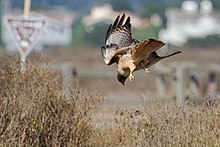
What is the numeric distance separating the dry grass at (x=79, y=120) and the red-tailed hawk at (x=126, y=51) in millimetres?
459

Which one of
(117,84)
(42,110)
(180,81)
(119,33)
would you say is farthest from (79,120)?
(117,84)

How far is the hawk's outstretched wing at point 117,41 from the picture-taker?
10.4 meters

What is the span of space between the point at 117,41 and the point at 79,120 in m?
1.18

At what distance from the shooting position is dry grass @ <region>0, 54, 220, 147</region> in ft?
30.1

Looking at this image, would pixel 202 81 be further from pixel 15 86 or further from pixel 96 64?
pixel 96 64

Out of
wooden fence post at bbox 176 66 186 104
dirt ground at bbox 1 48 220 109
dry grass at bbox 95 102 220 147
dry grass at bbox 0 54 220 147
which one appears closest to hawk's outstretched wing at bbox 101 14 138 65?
dirt ground at bbox 1 48 220 109

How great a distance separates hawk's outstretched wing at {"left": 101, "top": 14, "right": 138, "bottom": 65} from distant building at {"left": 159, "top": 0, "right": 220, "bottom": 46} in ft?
A: 244

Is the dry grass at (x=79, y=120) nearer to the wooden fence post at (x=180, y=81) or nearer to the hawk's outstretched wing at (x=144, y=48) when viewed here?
the hawk's outstretched wing at (x=144, y=48)

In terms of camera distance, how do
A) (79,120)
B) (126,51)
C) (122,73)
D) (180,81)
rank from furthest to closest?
(180,81) → (122,73) → (126,51) → (79,120)

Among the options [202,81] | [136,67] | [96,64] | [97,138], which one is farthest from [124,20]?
[96,64]

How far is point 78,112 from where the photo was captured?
32.9 feet

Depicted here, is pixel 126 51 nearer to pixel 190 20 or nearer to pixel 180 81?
pixel 180 81

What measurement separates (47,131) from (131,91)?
16.9 m

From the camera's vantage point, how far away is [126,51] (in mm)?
10172
